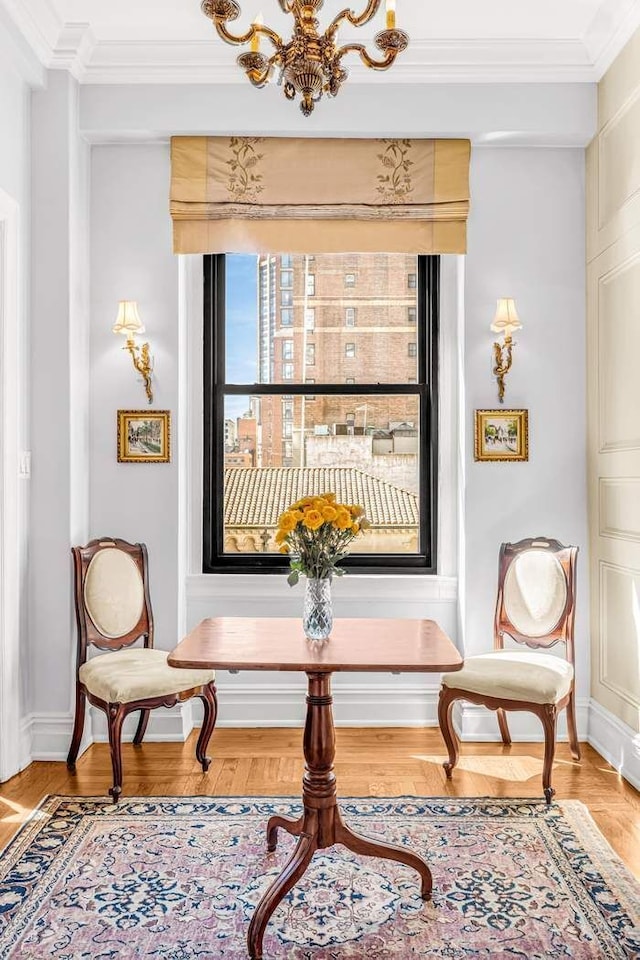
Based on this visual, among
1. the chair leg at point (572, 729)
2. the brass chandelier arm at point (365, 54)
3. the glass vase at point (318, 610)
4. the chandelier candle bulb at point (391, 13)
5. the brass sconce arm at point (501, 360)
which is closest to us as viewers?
the chandelier candle bulb at point (391, 13)

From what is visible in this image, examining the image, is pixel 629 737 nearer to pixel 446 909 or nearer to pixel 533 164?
pixel 446 909

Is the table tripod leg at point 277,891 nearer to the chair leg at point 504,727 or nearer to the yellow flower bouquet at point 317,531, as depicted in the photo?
the yellow flower bouquet at point 317,531

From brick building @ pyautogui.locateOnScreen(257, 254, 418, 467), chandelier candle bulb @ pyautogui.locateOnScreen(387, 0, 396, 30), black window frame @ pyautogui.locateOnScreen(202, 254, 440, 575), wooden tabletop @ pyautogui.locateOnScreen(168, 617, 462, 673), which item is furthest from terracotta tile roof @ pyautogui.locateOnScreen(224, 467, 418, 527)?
chandelier candle bulb @ pyautogui.locateOnScreen(387, 0, 396, 30)

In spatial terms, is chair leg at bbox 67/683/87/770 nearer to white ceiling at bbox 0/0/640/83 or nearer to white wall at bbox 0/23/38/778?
white wall at bbox 0/23/38/778

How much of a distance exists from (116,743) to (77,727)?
418 mm

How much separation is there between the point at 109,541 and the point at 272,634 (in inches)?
54.5

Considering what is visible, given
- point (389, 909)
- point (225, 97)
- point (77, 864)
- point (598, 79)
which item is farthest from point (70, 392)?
point (598, 79)

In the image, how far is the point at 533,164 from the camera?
12.4 ft

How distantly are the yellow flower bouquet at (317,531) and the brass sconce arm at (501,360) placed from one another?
160cm

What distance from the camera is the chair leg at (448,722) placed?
3.19 m

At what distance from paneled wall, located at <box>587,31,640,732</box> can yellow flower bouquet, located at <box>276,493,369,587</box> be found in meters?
1.53

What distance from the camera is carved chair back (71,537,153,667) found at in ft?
11.3

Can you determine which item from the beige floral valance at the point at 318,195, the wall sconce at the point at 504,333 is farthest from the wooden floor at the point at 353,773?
the beige floral valance at the point at 318,195

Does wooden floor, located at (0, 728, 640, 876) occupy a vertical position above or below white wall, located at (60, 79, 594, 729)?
below
